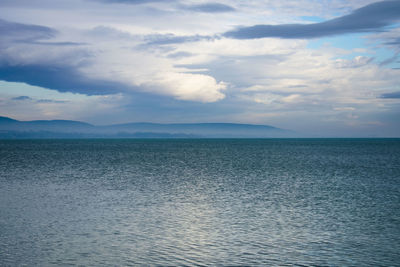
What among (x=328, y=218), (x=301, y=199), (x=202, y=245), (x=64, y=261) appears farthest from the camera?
(x=301, y=199)

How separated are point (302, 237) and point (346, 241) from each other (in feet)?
7.48

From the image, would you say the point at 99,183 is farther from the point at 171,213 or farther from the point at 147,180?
the point at 171,213

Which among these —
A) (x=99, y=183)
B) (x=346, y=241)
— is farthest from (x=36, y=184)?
(x=346, y=241)

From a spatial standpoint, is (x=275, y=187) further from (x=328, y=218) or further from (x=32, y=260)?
(x=32, y=260)

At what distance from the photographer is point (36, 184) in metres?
44.8

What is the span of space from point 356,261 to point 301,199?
17.4 metres

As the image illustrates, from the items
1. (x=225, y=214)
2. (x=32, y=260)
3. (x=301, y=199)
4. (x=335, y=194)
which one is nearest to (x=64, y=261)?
(x=32, y=260)

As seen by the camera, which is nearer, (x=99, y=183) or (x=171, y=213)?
(x=171, y=213)

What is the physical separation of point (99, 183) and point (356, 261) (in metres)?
34.3

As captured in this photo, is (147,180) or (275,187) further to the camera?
(147,180)

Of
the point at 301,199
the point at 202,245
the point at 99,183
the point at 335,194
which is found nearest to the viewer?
the point at 202,245

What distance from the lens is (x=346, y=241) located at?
2067cm

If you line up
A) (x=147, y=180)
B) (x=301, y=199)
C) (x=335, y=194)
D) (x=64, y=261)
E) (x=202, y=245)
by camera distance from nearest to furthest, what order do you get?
1. (x=64, y=261)
2. (x=202, y=245)
3. (x=301, y=199)
4. (x=335, y=194)
5. (x=147, y=180)

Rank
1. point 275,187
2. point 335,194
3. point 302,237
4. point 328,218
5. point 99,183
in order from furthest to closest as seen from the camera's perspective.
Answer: point 99,183, point 275,187, point 335,194, point 328,218, point 302,237
